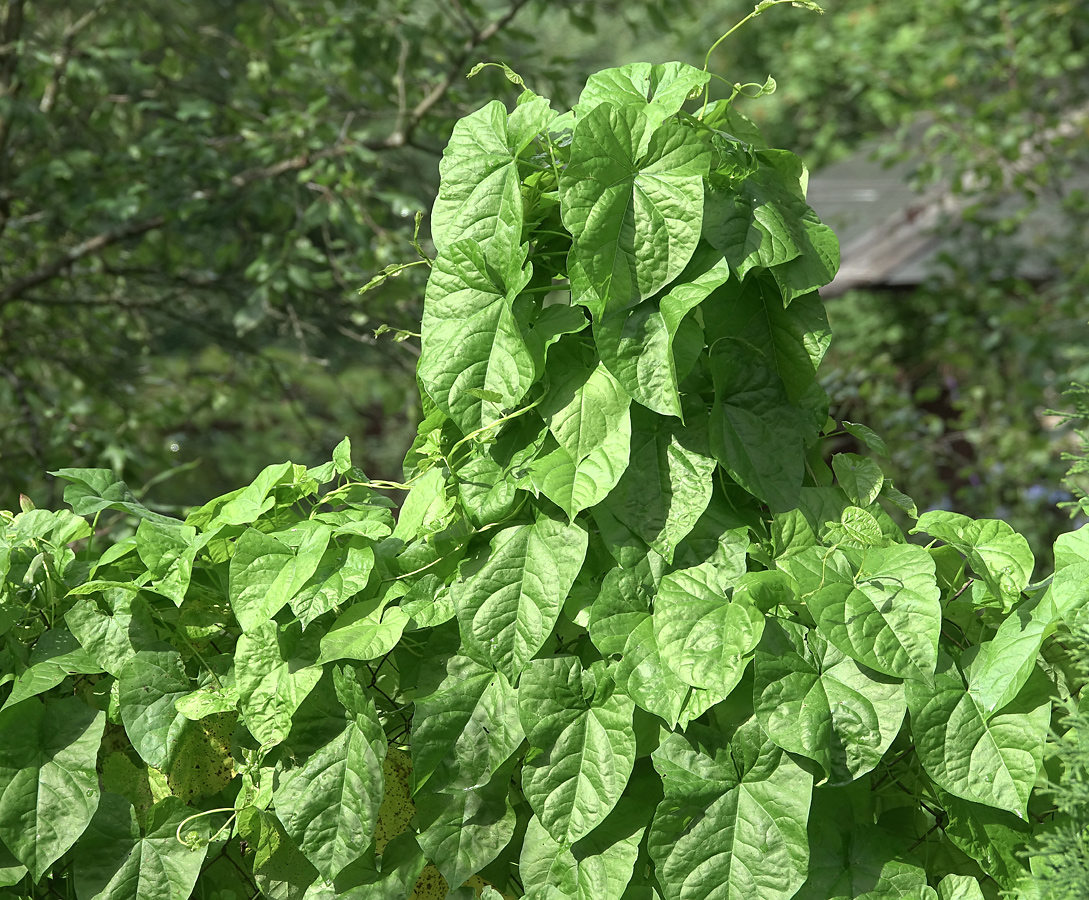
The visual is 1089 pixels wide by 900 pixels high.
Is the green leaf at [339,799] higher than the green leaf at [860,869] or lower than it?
higher

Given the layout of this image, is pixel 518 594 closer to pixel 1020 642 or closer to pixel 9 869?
pixel 1020 642

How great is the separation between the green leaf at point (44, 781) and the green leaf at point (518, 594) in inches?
19.0

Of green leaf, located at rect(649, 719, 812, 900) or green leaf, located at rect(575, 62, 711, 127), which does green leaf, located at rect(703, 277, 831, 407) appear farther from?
green leaf, located at rect(649, 719, 812, 900)

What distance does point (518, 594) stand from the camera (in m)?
1.06

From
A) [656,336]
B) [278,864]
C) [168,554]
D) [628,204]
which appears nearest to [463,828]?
[278,864]

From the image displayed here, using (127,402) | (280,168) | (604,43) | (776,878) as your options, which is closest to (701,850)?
(776,878)

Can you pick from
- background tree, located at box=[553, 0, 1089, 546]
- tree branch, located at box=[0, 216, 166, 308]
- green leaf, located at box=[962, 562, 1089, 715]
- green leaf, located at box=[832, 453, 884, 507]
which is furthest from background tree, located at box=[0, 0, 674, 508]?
green leaf, located at box=[962, 562, 1089, 715]

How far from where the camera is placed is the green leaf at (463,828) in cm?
110

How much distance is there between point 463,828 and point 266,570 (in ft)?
1.23

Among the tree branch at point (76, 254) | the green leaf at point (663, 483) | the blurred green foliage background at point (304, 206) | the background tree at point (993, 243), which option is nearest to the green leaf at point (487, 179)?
the green leaf at point (663, 483)

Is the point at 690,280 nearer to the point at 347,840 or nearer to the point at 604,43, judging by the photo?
the point at 347,840

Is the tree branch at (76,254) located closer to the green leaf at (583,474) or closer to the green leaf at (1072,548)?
the green leaf at (583,474)

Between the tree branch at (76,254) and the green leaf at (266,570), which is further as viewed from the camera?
the tree branch at (76,254)

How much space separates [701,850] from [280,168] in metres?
2.80
